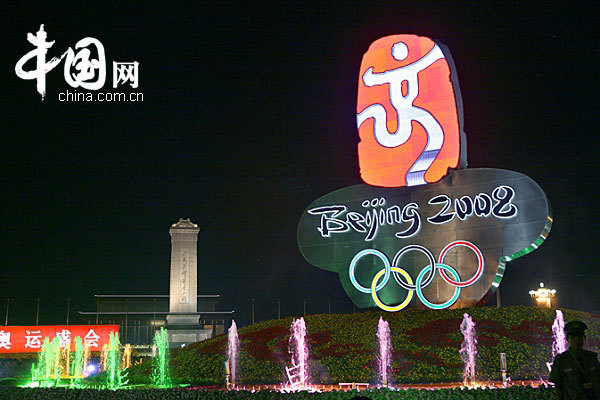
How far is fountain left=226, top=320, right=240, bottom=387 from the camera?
57.7 feet

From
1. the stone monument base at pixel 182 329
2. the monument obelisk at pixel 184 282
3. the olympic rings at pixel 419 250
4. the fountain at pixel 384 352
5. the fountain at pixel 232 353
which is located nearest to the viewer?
the fountain at pixel 384 352

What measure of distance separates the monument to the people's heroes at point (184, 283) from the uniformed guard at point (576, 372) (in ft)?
91.7

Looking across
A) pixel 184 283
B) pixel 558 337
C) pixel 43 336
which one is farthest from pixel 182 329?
pixel 558 337

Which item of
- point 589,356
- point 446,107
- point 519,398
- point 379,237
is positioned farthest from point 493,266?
point 589,356

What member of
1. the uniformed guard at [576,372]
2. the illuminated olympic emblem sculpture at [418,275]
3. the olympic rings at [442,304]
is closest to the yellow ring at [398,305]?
the illuminated olympic emblem sculpture at [418,275]

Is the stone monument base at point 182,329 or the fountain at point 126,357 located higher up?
the stone monument base at point 182,329

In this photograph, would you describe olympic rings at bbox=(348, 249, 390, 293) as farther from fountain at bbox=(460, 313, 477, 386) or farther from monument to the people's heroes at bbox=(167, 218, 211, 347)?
monument to the people's heroes at bbox=(167, 218, 211, 347)

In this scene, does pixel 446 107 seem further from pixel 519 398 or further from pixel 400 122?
pixel 519 398

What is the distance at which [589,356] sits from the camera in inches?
212

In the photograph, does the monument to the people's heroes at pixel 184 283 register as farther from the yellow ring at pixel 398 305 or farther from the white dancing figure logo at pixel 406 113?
the yellow ring at pixel 398 305

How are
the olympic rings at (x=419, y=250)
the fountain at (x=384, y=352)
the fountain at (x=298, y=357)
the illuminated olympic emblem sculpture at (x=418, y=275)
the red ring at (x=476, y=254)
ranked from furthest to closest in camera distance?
the olympic rings at (x=419, y=250), the illuminated olympic emblem sculpture at (x=418, y=275), the red ring at (x=476, y=254), the fountain at (x=298, y=357), the fountain at (x=384, y=352)

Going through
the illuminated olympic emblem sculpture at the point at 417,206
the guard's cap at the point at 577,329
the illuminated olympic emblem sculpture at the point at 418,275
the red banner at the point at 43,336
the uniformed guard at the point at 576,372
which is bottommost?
the uniformed guard at the point at 576,372

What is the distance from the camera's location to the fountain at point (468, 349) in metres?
15.8

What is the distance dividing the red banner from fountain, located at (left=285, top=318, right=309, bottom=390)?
47.6ft
